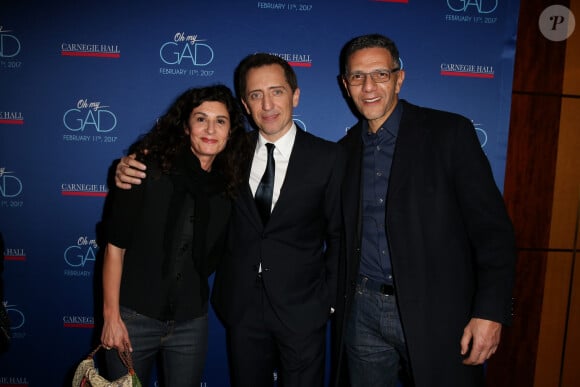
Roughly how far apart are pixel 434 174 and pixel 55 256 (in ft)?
9.68

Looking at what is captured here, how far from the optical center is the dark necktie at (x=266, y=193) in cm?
191

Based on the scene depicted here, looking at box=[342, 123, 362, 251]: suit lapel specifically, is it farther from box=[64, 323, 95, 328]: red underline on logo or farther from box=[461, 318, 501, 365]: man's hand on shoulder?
box=[64, 323, 95, 328]: red underline on logo

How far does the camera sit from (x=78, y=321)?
111 inches

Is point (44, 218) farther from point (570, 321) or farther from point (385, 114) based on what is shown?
point (570, 321)

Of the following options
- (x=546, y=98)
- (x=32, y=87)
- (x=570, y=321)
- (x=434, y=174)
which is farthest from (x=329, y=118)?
(x=570, y=321)

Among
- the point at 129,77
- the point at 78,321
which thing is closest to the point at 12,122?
the point at 129,77

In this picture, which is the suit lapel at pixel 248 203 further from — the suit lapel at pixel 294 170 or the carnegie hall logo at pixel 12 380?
the carnegie hall logo at pixel 12 380

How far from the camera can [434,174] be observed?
1.67 metres

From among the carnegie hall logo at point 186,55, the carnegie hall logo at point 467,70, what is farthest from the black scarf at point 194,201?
the carnegie hall logo at point 467,70

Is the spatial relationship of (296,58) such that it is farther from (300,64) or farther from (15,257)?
(15,257)

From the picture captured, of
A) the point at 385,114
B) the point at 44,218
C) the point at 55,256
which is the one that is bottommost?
the point at 55,256

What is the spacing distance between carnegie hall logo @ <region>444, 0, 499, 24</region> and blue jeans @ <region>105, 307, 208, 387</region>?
2.91m

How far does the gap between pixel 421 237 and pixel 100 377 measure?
172 cm

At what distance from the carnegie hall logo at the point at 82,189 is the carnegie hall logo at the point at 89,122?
14.3 inches
